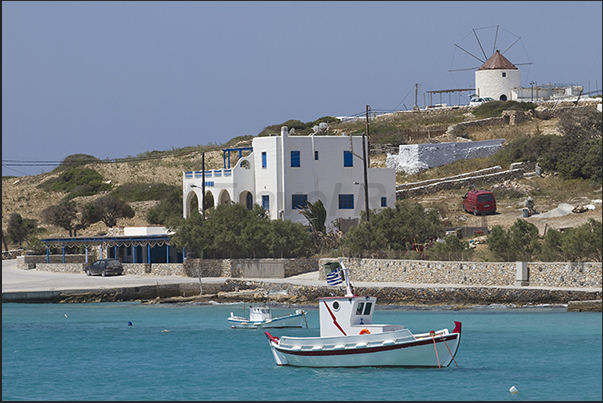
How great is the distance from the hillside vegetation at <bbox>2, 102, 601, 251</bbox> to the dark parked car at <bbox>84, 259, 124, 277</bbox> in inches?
689

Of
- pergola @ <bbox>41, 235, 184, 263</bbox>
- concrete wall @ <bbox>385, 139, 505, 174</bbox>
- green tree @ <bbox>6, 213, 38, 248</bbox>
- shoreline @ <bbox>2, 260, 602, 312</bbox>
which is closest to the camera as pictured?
shoreline @ <bbox>2, 260, 602, 312</bbox>

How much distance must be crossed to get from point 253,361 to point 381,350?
578 centimetres

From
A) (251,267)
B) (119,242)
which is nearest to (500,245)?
(251,267)

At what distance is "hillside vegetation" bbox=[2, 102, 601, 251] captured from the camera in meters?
73.3

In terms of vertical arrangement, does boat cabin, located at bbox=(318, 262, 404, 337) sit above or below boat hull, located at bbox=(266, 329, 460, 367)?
above

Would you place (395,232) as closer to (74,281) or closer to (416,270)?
(416,270)

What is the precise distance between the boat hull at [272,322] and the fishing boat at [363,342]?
8.89 metres

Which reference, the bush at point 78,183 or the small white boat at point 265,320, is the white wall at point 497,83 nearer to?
the bush at point 78,183

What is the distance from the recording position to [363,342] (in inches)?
1013

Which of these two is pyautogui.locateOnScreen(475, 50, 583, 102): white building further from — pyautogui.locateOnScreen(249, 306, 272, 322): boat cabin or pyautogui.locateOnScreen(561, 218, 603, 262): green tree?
pyautogui.locateOnScreen(249, 306, 272, 322): boat cabin

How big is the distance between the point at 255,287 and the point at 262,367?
1697 cm

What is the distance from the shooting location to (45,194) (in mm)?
96562

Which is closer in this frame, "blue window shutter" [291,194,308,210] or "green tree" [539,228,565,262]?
"green tree" [539,228,565,262]

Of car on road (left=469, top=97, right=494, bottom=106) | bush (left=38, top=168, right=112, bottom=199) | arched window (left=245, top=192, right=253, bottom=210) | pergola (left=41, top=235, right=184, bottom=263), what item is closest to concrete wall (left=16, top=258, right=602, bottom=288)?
pergola (left=41, top=235, right=184, bottom=263)
